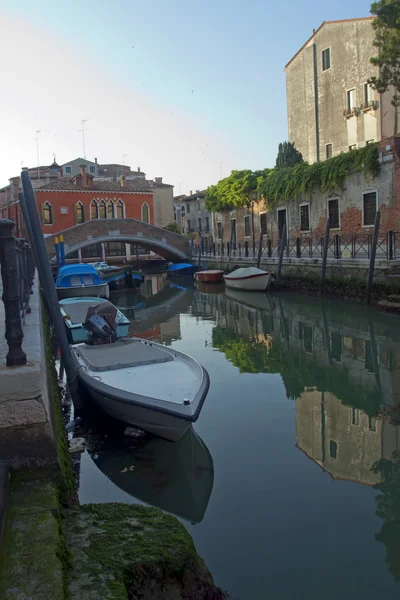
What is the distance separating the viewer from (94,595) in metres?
1.84

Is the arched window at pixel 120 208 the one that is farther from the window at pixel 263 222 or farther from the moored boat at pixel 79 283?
the moored boat at pixel 79 283

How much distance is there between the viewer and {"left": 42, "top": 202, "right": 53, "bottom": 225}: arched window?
1236 inches

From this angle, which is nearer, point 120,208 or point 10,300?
point 10,300

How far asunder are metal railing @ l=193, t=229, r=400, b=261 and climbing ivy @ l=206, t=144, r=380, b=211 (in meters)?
2.00

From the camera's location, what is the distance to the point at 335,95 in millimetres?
24078

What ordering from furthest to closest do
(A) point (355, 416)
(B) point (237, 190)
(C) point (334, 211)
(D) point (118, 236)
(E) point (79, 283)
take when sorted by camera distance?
(D) point (118, 236), (B) point (237, 190), (C) point (334, 211), (E) point (79, 283), (A) point (355, 416)

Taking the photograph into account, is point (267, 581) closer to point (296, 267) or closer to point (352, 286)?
point (352, 286)

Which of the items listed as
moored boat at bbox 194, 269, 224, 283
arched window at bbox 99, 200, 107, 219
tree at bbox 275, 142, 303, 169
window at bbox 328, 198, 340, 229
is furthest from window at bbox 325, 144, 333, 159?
arched window at bbox 99, 200, 107, 219

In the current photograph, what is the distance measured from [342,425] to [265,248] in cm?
1995

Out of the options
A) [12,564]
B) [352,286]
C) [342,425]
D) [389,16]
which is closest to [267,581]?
[12,564]

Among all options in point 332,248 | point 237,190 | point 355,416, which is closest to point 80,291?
point 332,248

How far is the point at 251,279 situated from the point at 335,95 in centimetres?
1134

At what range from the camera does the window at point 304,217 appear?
2142 centimetres

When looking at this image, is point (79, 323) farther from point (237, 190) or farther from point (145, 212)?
point (145, 212)
